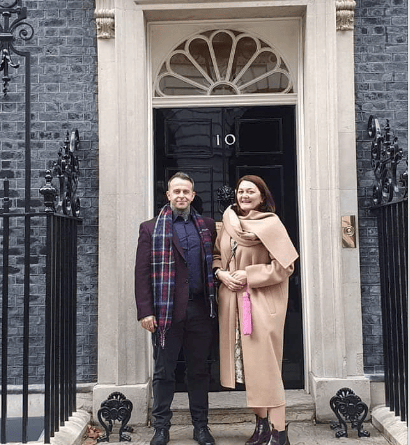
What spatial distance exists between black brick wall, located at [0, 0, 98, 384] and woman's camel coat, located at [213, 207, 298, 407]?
1.51 meters

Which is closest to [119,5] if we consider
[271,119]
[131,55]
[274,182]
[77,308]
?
[131,55]

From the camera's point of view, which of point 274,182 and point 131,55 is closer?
point 131,55

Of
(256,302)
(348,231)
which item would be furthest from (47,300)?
(348,231)

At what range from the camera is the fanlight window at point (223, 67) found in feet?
19.0

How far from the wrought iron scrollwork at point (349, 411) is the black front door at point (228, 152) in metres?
0.96

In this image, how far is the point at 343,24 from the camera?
17.6 ft

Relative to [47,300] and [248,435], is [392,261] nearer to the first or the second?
[248,435]

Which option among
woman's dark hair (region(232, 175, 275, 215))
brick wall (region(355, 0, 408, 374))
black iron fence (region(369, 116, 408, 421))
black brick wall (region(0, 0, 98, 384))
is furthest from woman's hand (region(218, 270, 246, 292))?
brick wall (region(355, 0, 408, 374))

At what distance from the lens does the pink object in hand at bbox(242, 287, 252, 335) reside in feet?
14.0

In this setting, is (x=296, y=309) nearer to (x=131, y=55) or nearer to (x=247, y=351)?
(x=247, y=351)

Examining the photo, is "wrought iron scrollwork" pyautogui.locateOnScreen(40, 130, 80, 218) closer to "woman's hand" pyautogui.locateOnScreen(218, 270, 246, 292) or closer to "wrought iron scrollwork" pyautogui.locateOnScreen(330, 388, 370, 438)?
"woman's hand" pyautogui.locateOnScreen(218, 270, 246, 292)

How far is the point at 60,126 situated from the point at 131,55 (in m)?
0.92

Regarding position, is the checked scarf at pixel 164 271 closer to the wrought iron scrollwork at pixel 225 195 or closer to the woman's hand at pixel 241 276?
the woman's hand at pixel 241 276

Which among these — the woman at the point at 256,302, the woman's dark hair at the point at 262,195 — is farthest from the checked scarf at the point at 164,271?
the woman's dark hair at the point at 262,195
